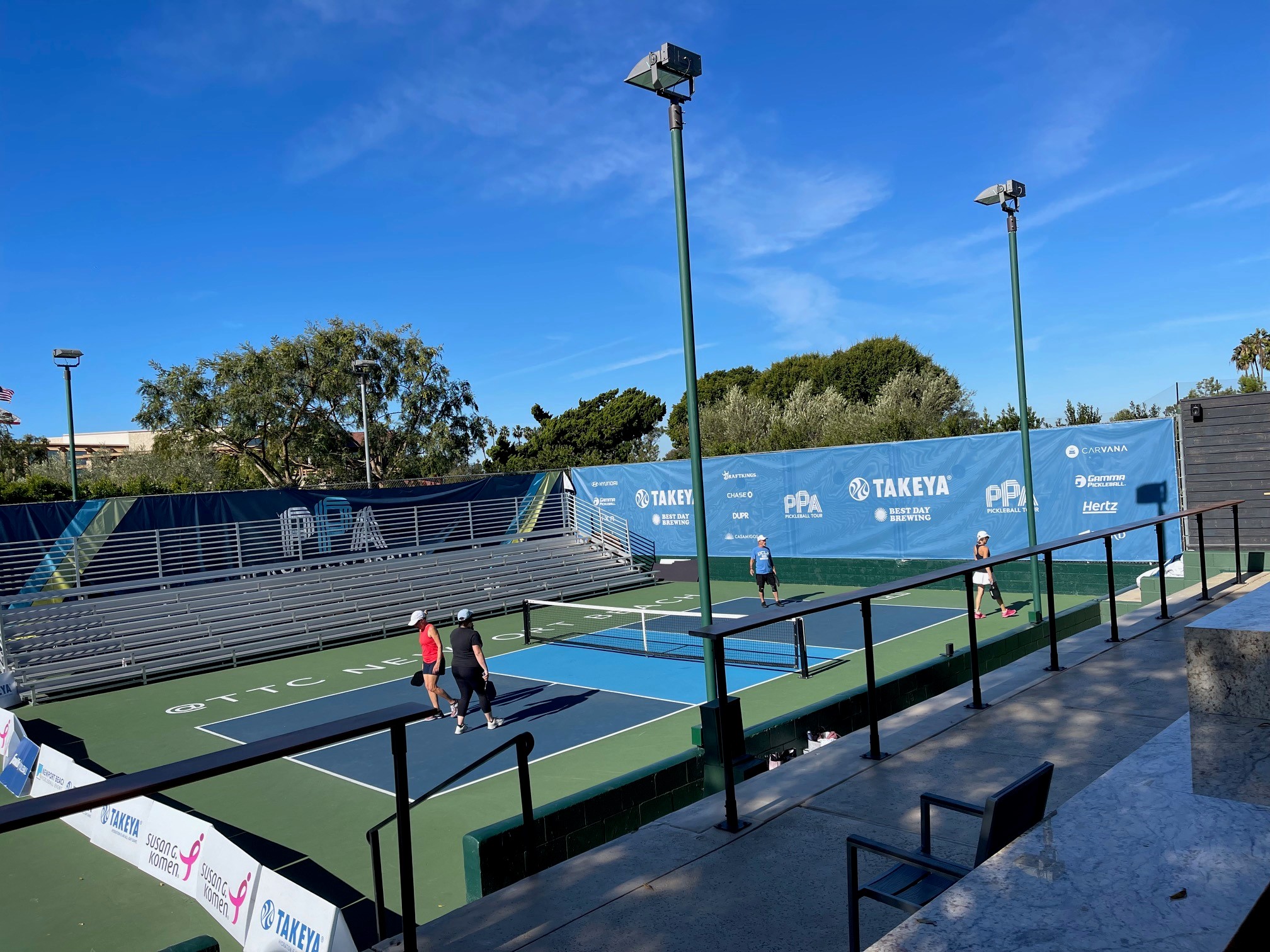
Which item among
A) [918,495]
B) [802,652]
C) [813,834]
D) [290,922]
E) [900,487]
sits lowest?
[802,652]

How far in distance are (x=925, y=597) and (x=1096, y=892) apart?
20860 mm

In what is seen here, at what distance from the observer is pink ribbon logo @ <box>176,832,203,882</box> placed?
7.41 meters

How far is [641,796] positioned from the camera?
6805 millimetres

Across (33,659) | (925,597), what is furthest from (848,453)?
(33,659)

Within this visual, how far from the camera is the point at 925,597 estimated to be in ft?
72.5

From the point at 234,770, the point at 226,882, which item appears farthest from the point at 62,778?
the point at 234,770

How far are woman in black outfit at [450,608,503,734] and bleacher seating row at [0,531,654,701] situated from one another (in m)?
9.51

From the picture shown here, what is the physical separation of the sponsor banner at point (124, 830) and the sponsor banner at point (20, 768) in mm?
2437

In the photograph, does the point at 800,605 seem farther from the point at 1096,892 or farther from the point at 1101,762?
the point at 1096,892

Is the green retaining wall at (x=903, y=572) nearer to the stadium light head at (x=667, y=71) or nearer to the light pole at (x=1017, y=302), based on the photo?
the light pole at (x=1017, y=302)

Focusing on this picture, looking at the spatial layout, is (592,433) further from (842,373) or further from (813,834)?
(813,834)

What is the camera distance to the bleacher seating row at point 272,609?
1786cm

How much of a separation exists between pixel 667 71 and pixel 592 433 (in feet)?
186

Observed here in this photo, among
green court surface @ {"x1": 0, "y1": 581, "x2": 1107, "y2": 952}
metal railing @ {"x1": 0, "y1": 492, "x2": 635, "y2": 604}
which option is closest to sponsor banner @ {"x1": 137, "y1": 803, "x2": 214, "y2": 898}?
green court surface @ {"x1": 0, "y1": 581, "x2": 1107, "y2": 952}
